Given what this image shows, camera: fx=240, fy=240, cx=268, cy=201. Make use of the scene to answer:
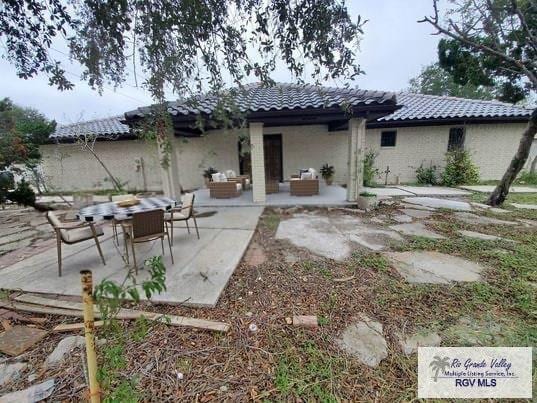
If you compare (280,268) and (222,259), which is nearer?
(280,268)

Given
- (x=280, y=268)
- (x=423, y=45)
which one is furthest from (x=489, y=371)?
(x=423, y=45)

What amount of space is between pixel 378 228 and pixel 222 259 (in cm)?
334

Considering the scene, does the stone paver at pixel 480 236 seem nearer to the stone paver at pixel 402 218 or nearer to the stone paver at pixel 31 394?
the stone paver at pixel 402 218

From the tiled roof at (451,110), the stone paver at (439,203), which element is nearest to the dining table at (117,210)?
the stone paver at (439,203)

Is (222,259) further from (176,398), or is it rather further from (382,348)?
(382,348)

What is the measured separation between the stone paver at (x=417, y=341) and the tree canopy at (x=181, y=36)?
2.41 meters

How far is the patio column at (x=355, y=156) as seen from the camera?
21.3 ft

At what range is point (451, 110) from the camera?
11320 millimetres

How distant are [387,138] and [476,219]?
6.76 metres

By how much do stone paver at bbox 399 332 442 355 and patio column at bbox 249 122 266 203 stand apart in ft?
17.6

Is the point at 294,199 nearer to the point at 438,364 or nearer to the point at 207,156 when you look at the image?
the point at 207,156

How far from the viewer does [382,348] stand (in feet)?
6.62

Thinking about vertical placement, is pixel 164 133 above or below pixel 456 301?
above

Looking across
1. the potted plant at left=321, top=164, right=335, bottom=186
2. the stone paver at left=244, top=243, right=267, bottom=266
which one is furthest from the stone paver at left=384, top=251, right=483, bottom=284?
the potted plant at left=321, top=164, right=335, bottom=186
